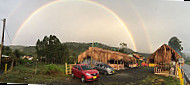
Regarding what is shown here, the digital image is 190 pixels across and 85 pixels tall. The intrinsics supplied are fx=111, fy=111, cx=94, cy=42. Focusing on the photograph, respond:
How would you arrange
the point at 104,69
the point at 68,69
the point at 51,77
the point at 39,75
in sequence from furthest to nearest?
the point at 104,69, the point at 68,69, the point at 39,75, the point at 51,77

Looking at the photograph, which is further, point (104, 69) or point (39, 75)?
point (104, 69)

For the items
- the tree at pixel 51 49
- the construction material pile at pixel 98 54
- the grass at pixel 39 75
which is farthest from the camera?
the construction material pile at pixel 98 54

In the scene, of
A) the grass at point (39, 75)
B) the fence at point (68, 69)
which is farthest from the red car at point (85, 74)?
the grass at point (39, 75)

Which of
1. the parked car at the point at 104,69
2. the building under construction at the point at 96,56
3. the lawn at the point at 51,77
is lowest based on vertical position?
the lawn at the point at 51,77

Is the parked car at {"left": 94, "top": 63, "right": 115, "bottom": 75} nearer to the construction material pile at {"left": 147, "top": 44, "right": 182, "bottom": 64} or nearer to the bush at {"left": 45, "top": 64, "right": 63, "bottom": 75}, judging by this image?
the bush at {"left": 45, "top": 64, "right": 63, "bottom": 75}

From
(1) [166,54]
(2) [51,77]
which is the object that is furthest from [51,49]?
(1) [166,54]

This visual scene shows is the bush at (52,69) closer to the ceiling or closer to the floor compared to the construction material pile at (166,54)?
closer to the floor

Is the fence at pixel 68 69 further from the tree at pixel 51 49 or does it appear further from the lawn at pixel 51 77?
the tree at pixel 51 49

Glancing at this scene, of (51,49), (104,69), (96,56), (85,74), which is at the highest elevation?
(51,49)

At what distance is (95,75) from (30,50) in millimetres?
6400

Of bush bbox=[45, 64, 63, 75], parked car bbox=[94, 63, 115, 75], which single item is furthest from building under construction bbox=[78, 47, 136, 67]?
bush bbox=[45, 64, 63, 75]

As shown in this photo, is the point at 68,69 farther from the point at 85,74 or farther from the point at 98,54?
the point at 98,54

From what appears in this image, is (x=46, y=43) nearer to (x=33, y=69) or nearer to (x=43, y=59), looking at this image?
(x=43, y=59)

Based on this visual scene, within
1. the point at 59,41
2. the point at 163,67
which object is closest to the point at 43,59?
the point at 59,41
